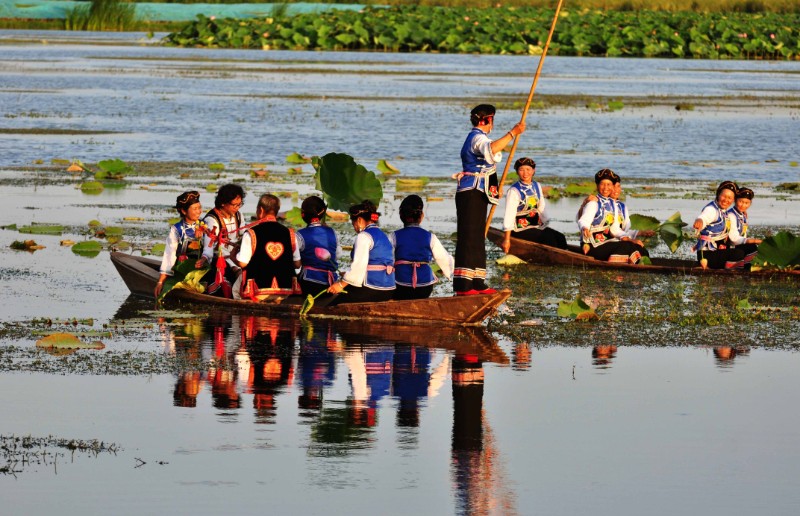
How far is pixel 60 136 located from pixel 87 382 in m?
25.1

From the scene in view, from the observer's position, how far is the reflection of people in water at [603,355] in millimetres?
13141

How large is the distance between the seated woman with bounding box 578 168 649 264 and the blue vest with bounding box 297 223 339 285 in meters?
4.45

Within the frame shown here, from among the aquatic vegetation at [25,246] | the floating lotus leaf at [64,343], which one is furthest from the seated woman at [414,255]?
the aquatic vegetation at [25,246]

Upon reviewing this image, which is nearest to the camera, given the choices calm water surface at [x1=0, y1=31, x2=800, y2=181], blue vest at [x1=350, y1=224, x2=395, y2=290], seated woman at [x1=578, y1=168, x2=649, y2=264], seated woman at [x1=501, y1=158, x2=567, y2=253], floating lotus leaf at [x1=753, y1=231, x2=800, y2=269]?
blue vest at [x1=350, y1=224, x2=395, y2=290]

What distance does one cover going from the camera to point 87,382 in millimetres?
11969

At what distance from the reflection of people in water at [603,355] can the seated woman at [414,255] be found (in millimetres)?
1639

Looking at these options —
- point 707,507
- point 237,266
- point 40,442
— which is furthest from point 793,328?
point 40,442

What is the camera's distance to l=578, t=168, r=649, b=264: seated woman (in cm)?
1878

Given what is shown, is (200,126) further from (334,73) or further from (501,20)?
(501,20)

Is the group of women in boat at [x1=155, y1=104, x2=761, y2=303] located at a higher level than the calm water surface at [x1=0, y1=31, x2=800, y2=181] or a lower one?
lower

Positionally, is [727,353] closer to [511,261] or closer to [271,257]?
[271,257]

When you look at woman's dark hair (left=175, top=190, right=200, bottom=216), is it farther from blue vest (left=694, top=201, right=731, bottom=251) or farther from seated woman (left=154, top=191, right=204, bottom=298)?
blue vest (left=694, top=201, right=731, bottom=251)

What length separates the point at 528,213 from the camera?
19766mm

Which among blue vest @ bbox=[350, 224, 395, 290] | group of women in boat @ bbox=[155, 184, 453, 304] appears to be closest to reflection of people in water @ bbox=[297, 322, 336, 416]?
blue vest @ bbox=[350, 224, 395, 290]
